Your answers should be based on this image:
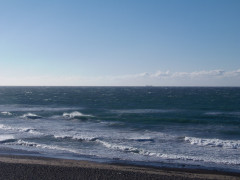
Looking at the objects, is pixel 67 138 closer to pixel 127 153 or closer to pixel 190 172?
pixel 127 153

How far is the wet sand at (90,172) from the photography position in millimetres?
13414

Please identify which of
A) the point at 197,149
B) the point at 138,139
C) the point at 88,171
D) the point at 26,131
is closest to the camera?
the point at 88,171

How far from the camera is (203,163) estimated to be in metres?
16.9

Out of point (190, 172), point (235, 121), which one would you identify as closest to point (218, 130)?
point (235, 121)

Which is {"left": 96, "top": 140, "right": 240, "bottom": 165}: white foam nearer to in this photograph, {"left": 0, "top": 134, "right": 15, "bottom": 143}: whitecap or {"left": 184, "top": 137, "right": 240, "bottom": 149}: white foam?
{"left": 184, "top": 137, "right": 240, "bottom": 149}: white foam

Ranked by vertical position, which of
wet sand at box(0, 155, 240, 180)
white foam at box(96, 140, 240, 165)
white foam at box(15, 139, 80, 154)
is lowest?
white foam at box(15, 139, 80, 154)

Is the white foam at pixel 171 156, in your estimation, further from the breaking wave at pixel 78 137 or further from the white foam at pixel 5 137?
the white foam at pixel 5 137

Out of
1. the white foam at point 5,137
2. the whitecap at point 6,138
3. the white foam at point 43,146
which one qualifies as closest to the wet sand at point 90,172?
the white foam at point 43,146

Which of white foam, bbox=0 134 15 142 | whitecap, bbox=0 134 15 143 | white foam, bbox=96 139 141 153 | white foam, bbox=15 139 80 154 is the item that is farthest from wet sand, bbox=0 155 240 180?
white foam, bbox=0 134 15 142

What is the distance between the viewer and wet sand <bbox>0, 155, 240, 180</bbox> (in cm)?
1341

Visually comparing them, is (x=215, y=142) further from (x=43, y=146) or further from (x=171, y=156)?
(x=43, y=146)

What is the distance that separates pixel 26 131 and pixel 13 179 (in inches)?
628

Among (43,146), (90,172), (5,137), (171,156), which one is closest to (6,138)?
(5,137)

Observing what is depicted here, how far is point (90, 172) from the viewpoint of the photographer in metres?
14.0
